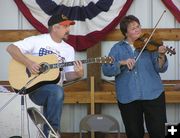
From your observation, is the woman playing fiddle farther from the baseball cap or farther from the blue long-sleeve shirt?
the baseball cap

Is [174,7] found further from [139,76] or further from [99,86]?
[139,76]

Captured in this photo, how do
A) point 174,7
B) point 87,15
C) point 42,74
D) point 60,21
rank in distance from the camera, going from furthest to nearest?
point 87,15 < point 174,7 < point 60,21 < point 42,74

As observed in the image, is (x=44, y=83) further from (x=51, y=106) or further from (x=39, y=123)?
(x=39, y=123)

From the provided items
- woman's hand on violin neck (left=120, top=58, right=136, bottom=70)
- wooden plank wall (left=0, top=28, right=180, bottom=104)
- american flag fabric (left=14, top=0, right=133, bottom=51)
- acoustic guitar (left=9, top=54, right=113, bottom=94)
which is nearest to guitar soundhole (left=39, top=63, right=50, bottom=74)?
acoustic guitar (left=9, top=54, right=113, bottom=94)

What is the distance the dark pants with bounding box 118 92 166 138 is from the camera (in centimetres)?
418

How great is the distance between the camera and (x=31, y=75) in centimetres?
441

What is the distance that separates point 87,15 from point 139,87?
70.8 inches

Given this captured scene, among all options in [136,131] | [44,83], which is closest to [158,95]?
[136,131]

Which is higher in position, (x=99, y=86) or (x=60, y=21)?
(x=60, y=21)

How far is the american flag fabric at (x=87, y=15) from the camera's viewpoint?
223 inches

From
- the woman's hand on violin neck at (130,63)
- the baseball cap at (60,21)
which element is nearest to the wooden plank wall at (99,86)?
the baseball cap at (60,21)

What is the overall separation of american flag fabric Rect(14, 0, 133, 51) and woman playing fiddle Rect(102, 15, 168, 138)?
1388 millimetres

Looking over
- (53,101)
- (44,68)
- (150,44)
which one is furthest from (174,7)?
(53,101)

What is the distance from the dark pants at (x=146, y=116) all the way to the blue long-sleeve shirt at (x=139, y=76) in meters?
0.06
